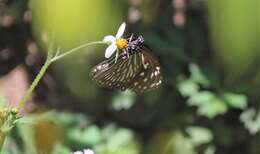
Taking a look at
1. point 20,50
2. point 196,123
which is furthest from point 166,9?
point 20,50

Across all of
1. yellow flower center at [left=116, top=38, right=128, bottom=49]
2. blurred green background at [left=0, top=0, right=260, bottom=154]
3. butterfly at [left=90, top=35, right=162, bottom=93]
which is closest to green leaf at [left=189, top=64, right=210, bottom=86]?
blurred green background at [left=0, top=0, right=260, bottom=154]

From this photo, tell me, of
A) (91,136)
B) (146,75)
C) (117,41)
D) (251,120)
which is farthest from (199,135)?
(117,41)

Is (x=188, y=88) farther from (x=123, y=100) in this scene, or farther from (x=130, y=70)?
(x=130, y=70)

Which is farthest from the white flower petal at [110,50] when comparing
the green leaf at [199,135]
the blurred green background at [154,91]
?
the green leaf at [199,135]

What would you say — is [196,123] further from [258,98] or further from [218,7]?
[218,7]

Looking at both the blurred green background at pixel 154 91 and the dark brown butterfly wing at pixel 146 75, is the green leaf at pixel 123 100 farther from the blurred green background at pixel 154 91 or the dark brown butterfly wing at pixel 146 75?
the dark brown butterfly wing at pixel 146 75

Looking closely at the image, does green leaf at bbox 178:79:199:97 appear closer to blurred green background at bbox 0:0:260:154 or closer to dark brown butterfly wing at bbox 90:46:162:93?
blurred green background at bbox 0:0:260:154
